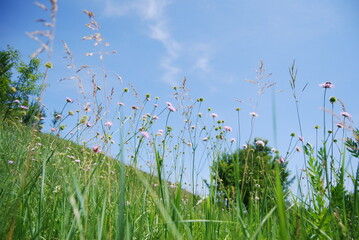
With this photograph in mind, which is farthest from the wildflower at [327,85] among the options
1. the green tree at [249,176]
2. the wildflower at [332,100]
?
the green tree at [249,176]

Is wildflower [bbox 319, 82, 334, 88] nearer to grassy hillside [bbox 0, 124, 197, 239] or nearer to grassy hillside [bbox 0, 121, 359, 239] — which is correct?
grassy hillside [bbox 0, 121, 359, 239]

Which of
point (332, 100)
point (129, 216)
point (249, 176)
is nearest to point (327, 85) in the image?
point (332, 100)

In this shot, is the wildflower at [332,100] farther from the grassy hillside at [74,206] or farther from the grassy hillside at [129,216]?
the grassy hillside at [74,206]

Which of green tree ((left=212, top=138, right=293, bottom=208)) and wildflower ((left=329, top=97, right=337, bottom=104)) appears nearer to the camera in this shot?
green tree ((left=212, top=138, right=293, bottom=208))

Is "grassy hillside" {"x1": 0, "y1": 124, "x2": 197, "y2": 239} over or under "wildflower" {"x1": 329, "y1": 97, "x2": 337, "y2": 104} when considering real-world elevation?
under

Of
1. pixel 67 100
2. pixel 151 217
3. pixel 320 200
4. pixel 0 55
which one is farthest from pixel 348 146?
pixel 0 55

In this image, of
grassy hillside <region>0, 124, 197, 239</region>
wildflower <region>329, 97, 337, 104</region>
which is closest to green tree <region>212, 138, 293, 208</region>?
grassy hillside <region>0, 124, 197, 239</region>

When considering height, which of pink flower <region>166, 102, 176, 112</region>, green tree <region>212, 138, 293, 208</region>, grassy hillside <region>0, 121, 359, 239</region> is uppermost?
pink flower <region>166, 102, 176, 112</region>

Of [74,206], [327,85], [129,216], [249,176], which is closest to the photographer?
[74,206]

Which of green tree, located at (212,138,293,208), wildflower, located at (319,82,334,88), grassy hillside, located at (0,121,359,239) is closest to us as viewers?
grassy hillside, located at (0,121,359,239)

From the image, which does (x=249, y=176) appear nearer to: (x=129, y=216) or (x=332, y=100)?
(x=332, y=100)

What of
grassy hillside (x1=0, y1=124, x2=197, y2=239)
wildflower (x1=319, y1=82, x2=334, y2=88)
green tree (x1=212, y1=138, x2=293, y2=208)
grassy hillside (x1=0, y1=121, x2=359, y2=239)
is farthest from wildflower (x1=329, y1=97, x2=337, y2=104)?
grassy hillside (x1=0, y1=124, x2=197, y2=239)

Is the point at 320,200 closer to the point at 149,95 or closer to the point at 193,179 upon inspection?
the point at 193,179

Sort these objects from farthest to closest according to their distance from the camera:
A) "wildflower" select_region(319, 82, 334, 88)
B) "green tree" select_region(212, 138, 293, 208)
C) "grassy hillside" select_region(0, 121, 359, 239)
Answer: "wildflower" select_region(319, 82, 334, 88) < "green tree" select_region(212, 138, 293, 208) < "grassy hillside" select_region(0, 121, 359, 239)
